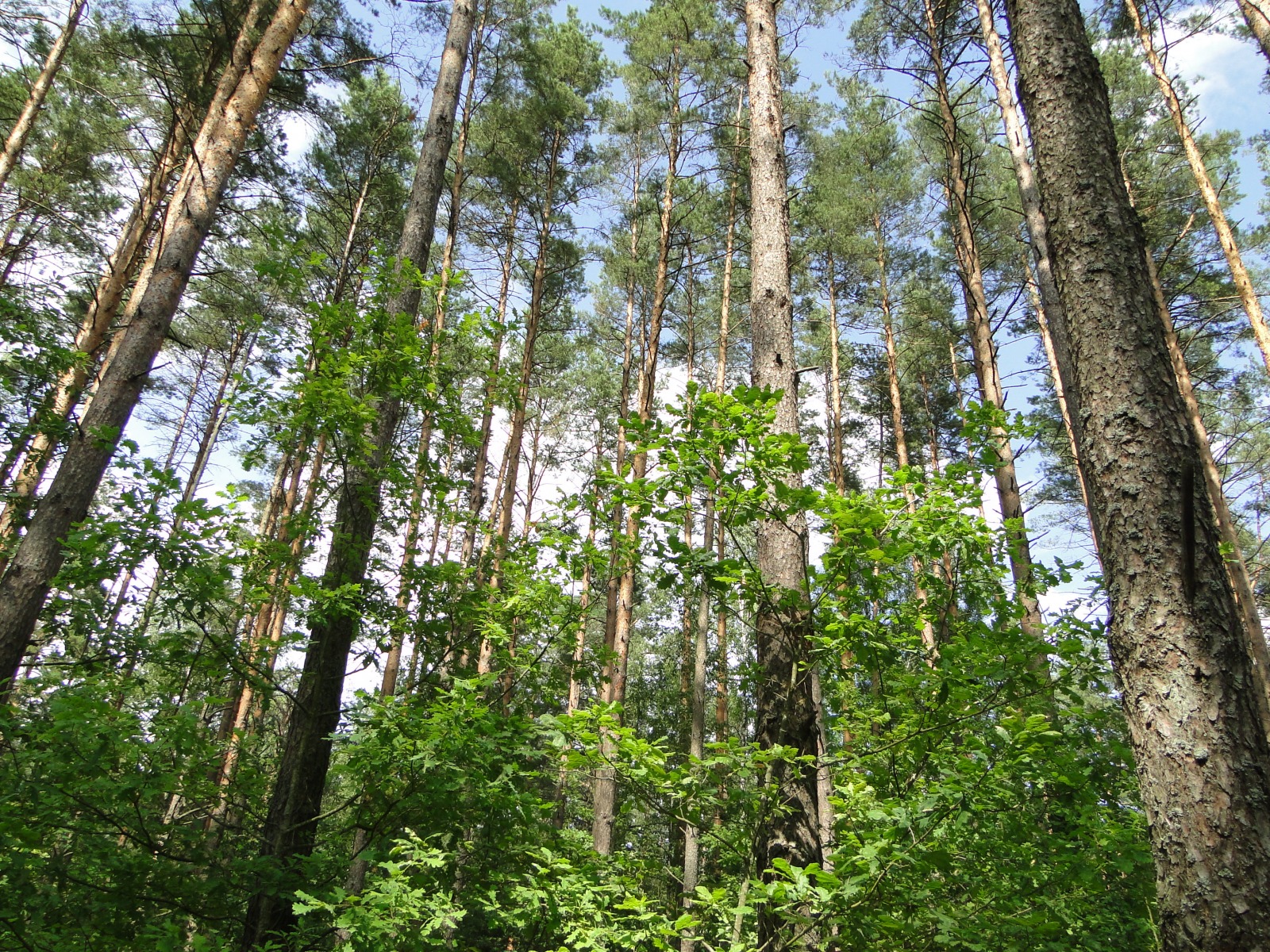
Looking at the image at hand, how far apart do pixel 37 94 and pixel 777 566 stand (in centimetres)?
1126

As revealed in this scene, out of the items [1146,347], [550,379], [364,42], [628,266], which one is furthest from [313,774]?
[550,379]

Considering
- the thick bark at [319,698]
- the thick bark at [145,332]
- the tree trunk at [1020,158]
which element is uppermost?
the tree trunk at [1020,158]

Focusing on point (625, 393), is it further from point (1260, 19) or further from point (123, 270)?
point (1260, 19)

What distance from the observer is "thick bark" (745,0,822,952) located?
2.57 m

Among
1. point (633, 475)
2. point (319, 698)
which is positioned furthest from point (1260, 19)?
point (319, 698)

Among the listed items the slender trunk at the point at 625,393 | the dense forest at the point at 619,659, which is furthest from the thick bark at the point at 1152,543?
the slender trunk at the point at 625,393

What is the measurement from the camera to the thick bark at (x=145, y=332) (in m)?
4.23

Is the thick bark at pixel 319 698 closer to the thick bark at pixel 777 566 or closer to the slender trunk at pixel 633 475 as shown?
the thick bark at pixel 777 566

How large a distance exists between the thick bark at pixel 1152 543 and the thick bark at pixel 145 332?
4230 mm

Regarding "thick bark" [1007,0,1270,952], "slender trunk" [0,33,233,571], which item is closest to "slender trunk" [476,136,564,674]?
"slender trunk" [0,33,233,571]

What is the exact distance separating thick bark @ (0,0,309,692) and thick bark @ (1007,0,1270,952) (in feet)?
13.9

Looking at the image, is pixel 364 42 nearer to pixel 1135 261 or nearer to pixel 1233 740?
pixel 1135 261

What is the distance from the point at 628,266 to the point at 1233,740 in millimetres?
12548

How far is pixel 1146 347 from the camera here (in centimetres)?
216
